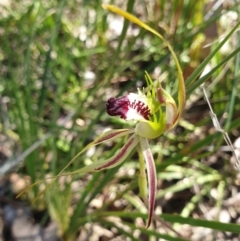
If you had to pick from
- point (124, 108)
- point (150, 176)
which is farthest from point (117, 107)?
point (150, 176)

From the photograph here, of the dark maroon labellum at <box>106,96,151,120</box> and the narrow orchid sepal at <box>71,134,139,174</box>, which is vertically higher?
the dark maroon labellum at <box>106,96,151,120</box>

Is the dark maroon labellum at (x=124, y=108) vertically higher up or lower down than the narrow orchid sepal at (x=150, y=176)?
higher up

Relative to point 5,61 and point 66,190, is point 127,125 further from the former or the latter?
point 5,61

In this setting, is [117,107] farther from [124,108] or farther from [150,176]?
[150,176]

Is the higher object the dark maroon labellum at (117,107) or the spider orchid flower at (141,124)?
the dark maroon labellum at (117,107)

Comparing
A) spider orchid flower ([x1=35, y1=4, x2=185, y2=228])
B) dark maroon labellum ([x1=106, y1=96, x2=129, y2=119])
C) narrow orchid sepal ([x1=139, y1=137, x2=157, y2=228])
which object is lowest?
narrow orchid sepal ([x1=139, y1=137, x2=157, y2=228])

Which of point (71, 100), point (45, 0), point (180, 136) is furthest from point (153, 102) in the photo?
point (45, 0)

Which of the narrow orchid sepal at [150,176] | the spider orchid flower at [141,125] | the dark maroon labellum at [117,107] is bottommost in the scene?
the narrow orchid sepal at [150,176]

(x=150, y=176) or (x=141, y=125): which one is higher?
(x=141, y=125)
